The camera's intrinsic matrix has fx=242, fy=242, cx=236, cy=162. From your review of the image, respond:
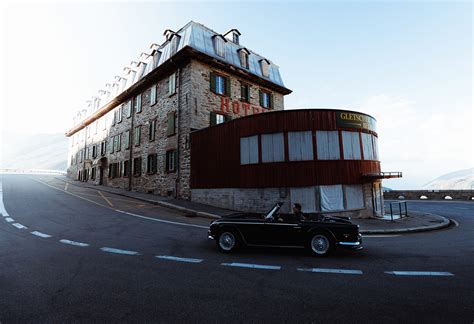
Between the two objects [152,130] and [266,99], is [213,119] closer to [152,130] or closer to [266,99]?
[152,130]

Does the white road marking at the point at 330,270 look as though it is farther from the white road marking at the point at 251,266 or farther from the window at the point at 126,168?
the window at the point at 126,168

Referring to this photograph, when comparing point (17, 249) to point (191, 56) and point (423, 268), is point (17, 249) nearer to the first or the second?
point (423, 268)

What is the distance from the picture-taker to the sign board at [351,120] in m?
13.7

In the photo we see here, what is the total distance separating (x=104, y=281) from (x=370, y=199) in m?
14.3

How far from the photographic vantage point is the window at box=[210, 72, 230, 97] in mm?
19828

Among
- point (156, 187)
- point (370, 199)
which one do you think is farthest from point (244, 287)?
point (156, 187)

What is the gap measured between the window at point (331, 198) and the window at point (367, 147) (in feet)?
9.68

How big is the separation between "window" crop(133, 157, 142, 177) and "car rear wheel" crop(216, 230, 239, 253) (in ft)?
60.7

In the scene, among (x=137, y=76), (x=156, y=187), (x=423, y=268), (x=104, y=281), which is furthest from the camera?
(x=137, y=76)

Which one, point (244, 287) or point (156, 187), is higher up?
point (156, 187)

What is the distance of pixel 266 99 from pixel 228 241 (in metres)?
19.6

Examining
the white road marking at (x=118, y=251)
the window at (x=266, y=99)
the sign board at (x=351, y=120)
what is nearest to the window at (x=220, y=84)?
the window at (x=266, y=99)

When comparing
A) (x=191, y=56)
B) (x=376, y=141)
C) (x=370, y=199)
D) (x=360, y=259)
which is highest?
(x=191, y=56)

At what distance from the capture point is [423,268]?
5258 mm
